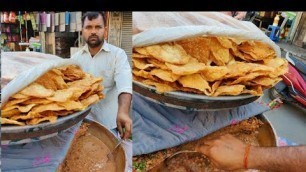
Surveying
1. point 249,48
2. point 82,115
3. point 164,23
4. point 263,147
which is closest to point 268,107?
point 263,147

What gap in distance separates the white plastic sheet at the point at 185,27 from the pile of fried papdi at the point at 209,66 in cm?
3

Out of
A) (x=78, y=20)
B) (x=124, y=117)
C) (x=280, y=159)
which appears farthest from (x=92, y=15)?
(x=280, y=159)

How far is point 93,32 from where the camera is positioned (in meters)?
1.18

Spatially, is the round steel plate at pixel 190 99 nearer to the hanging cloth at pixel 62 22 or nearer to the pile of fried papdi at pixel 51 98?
the pile of fried papdi at pixel 51 98

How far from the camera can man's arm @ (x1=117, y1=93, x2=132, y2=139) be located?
122 centimetres

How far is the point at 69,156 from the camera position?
125 centimetres

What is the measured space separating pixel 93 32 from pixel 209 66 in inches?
17.1

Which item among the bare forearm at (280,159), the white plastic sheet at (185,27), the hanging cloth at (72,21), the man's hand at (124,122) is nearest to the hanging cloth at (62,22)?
the hanging cloth at (72,21)

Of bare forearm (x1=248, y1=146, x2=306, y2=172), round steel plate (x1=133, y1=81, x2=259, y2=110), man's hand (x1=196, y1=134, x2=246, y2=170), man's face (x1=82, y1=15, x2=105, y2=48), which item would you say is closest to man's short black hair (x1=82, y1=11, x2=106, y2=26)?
man's face (x1=82, y1=15, x2=105, y2=48)

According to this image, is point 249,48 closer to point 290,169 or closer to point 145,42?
point 145,42

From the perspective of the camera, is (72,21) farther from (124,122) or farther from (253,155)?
(253,155)

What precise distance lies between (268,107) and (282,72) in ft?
0.74

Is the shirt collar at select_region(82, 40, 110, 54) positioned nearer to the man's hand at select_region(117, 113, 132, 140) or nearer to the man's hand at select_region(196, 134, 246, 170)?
the man's hand at select_region(117, 113, 132, 140)

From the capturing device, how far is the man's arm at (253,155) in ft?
3.97
